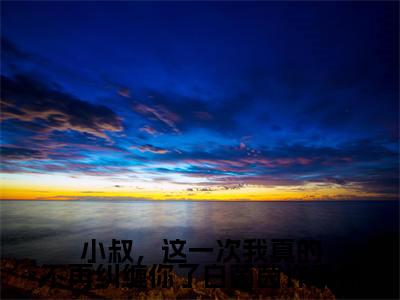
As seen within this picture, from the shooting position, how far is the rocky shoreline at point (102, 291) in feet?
37.8

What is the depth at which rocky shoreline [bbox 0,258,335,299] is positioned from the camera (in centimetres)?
1151

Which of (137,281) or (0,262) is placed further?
(0,262)

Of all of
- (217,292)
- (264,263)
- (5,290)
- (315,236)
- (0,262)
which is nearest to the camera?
(5,290)

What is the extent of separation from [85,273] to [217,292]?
867cm

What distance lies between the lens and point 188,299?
12.5 metres

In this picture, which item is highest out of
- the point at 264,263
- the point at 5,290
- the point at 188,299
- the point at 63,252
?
the point at 5,290

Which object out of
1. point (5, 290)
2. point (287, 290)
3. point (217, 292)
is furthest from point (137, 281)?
point (287, 290)

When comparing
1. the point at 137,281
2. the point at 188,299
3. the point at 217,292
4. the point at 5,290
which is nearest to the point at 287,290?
the point at 217,292

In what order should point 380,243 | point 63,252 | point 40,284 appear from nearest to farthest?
point 40,284, point 63,252, point 380,243

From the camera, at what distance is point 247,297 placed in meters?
12.8

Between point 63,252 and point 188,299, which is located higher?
point 188,299

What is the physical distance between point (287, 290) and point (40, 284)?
14979 millimetres

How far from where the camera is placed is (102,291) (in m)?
12.4

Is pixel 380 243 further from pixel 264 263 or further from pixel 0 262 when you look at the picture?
pixel 0 262
